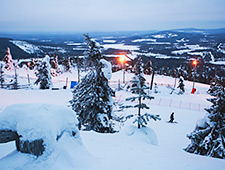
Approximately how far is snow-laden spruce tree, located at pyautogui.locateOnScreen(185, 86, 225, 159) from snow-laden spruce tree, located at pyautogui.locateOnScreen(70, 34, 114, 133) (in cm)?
513

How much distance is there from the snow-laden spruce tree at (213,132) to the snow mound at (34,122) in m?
7.50

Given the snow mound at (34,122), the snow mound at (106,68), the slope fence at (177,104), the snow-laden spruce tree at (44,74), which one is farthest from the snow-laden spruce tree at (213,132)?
the snow-laden spruce tree at (44,74)

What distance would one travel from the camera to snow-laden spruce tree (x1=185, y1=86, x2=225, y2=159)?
8414 millimetres

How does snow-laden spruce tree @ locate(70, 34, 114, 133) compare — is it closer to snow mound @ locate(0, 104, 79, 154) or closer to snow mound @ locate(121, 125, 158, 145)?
snow mound @ locate(121, 125, 158, 145)

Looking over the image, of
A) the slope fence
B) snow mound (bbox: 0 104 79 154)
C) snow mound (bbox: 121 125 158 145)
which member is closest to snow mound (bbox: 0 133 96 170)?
snow mound (bbox: 0 104 79 154)

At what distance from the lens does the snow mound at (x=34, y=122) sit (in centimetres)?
436

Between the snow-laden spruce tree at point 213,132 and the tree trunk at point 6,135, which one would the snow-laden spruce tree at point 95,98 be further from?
the tree trunk at point 6,135

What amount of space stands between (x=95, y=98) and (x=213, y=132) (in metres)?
6.65

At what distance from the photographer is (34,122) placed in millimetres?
4441

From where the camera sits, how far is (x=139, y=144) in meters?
8.12

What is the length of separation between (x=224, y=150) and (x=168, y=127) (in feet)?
24.4

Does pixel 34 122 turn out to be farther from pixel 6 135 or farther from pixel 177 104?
pixel 177 104

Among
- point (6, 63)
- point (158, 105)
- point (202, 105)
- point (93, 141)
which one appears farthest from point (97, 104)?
point (6, 63)

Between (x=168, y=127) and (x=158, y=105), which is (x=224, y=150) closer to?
(x=168, y=127)
